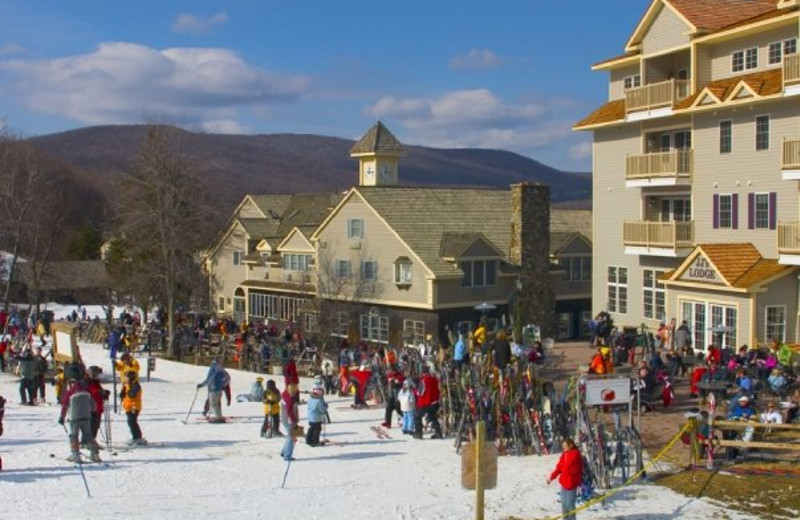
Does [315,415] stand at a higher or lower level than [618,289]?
lower

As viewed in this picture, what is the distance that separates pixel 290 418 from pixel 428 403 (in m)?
4.01

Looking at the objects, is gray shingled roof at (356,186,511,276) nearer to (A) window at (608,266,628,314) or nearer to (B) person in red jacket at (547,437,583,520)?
(A) window at (608,266,628,314)

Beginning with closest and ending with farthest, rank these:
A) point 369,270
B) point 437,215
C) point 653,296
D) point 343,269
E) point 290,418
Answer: point 290,418
point 653,296
point 369,270
point 437,215
point 343,269

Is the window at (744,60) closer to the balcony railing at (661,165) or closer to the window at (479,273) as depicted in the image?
the balcony railing at (661,165)

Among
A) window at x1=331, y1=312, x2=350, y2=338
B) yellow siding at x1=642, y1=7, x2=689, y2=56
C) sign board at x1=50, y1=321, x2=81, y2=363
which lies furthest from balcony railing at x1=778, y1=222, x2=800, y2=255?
window at x1=331, y1=312, x2=350, y2=338

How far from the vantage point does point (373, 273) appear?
164 feet

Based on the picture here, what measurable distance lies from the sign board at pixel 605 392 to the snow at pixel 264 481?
1.77 meters

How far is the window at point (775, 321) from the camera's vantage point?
3125 centimetres

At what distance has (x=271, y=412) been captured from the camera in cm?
2294

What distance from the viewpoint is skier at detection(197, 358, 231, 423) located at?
24.5 m

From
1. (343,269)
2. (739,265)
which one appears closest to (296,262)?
(343,269)

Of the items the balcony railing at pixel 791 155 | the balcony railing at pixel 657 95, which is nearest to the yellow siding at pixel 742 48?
the balcony railing at pixel 657 95

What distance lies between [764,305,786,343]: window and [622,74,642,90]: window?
12.4 meters

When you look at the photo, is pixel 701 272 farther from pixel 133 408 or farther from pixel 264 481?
pixel 133 408
